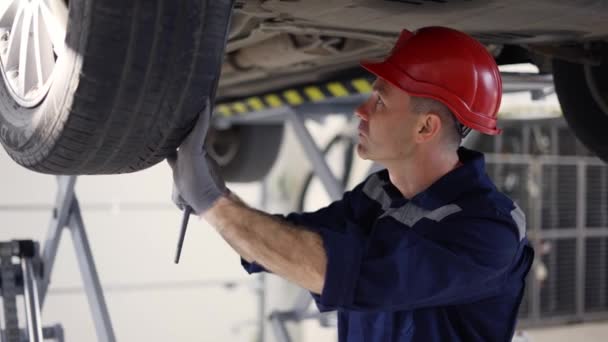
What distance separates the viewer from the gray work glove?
1.41 metres

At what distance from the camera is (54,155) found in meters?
1.45

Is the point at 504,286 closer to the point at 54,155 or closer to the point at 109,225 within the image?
the point at 54,155

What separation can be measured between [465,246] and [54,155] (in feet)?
2.36

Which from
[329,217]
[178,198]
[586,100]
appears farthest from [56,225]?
[586,100]

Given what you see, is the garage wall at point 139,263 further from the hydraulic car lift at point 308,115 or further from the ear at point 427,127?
the ear at point 427,127

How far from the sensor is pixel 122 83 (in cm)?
134

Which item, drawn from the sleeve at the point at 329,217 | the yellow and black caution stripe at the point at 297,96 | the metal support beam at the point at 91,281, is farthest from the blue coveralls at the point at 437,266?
the yellow and black caution stripe at the point at 297,96

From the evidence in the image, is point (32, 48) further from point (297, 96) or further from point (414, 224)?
point (297, 96)

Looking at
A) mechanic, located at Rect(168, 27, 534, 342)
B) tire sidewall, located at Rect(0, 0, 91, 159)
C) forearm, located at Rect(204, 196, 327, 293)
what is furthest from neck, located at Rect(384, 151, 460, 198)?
tire sidewall, located at Rect(0, 0, 91, 159)

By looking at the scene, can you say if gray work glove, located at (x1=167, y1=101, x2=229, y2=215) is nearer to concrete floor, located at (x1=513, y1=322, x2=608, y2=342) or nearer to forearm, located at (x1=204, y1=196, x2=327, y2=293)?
forearm, located at (x1=204, y1=196, x2=327, y2=293)

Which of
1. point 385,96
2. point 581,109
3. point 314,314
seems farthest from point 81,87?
point 314,314

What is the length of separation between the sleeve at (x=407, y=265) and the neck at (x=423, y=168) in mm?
186

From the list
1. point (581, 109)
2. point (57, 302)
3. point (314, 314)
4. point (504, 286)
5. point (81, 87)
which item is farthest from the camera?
point (57, 302)

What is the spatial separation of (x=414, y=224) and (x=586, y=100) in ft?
3.44
